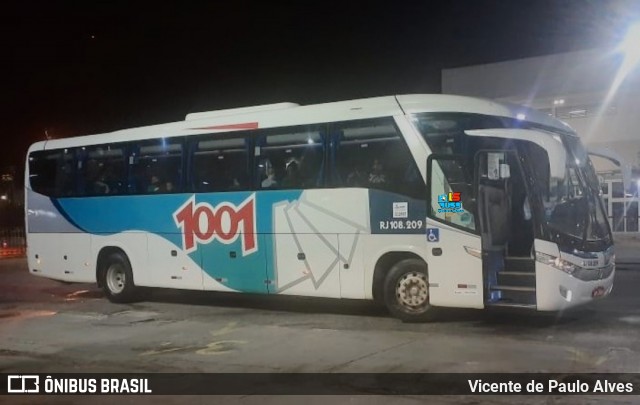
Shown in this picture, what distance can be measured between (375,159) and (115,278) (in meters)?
6.96

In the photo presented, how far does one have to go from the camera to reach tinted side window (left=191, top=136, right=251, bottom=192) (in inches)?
495

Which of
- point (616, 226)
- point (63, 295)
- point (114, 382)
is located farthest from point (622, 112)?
point (114, 382)

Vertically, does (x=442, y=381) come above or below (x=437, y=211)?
below

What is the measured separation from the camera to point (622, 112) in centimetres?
2664

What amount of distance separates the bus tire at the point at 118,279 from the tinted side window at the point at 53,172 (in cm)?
177

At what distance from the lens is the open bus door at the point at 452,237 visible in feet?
32.9

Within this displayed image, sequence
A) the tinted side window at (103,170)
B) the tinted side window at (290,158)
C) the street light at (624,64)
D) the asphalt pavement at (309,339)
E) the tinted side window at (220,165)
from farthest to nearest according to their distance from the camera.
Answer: the street light at (624,64)
the tinted side window at (103,170)
the tinted side window at (220,165)
the tinted side window at (290,158)
the asphalt pavement at (309,339)

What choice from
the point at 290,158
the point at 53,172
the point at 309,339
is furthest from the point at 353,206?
the point at 53,172

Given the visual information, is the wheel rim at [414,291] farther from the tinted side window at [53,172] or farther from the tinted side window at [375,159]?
the tinted side window at [53,172]

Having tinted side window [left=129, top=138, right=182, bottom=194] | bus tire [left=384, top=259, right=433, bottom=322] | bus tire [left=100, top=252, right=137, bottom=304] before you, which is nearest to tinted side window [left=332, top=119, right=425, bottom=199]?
bus tire [left=384, top=259, right=433, bottom=322]

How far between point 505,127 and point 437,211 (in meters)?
1.59

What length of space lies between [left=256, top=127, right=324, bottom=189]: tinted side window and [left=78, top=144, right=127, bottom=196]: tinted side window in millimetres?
3632

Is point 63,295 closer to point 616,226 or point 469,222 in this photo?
point 469,222

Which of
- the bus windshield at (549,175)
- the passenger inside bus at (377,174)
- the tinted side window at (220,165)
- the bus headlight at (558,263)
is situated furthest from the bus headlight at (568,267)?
the tinted side window at (220,165)
